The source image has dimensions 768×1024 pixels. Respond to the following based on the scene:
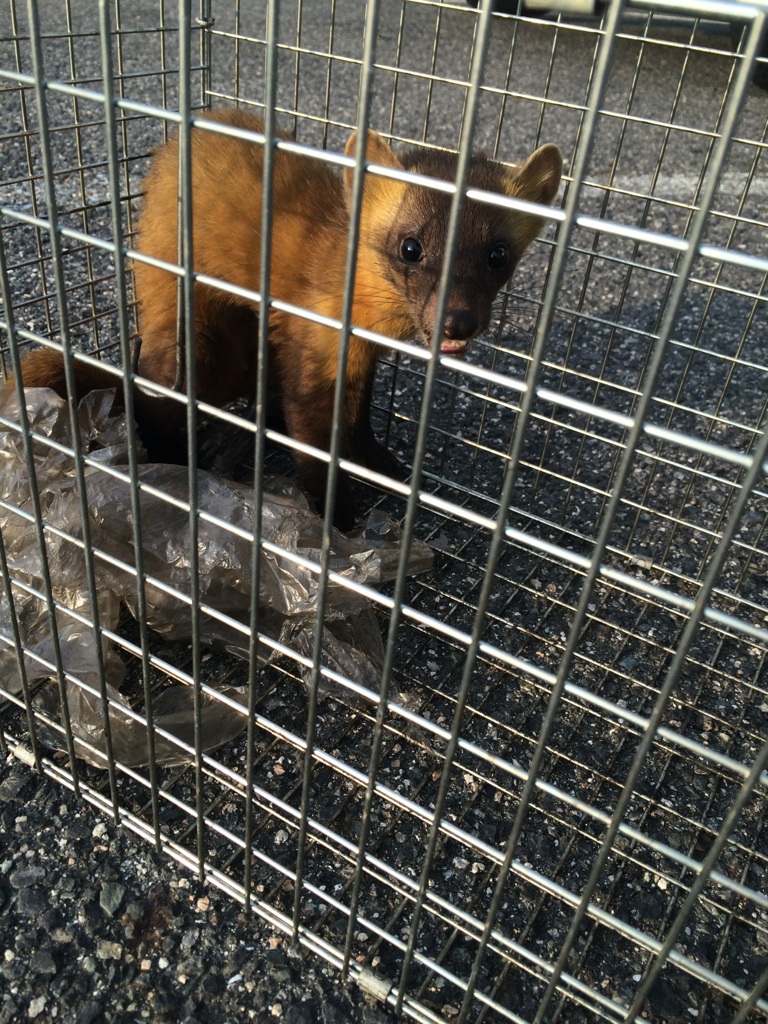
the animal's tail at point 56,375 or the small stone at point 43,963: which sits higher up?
the animal's tail at point 56,375

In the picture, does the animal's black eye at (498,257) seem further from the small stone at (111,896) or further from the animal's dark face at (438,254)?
the small stone at (111,896)

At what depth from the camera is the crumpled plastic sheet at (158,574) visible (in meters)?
1.49

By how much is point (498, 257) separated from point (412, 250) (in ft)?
0.63

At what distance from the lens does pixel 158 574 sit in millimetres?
1628

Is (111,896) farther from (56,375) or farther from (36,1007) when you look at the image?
(56,375)

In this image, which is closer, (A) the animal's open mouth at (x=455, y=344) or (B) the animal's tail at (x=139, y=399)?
(A) the animal's open mouth at (x=455, y=344)

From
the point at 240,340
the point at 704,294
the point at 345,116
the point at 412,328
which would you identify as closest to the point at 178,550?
the point at 240,340

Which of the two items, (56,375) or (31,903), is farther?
(56,375)

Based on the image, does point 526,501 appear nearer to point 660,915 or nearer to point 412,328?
point 412,328

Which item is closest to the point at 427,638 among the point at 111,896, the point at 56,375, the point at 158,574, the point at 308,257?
the point at 158,574

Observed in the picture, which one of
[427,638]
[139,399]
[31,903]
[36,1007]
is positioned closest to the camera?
[36,1007]

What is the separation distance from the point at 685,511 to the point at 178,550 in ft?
4.63

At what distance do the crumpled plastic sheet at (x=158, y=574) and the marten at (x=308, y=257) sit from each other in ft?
0.84

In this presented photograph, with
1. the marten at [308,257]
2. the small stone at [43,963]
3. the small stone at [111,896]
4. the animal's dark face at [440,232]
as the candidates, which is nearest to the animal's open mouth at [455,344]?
the animal's dark face at [440,232]
